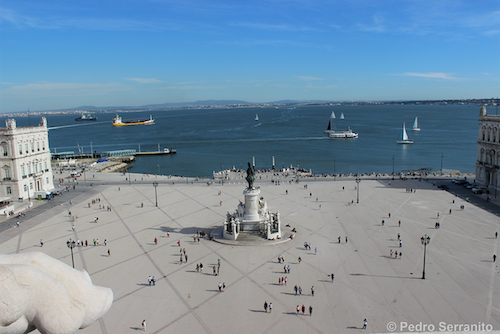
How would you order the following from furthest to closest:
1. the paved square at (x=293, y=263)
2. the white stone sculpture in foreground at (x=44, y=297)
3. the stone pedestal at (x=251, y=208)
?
the stone pedestal at (x=251, y=208) → the paved square at (x=293, y=263) → the white stone sculpture in foreground at (x=44, y=297)

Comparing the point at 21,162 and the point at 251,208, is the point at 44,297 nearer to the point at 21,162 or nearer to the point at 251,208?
the point at 251,208

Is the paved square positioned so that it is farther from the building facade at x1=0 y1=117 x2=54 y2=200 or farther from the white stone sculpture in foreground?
the white stone sculpture in foreground

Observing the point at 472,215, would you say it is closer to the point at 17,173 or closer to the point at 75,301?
the point at 75,301

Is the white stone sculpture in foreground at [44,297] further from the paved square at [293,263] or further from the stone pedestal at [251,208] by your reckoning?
the stone pedestal at [251,208]

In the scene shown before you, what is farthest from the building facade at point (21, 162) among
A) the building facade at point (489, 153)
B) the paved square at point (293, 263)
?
the building facade at point (489, 153)

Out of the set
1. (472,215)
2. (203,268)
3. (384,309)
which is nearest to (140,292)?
(203,268)

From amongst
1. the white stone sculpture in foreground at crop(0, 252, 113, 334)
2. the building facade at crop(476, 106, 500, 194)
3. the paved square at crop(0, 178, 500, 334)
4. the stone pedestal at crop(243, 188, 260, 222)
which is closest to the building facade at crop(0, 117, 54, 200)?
the paved square at crop(0, 178, 500, 334)
